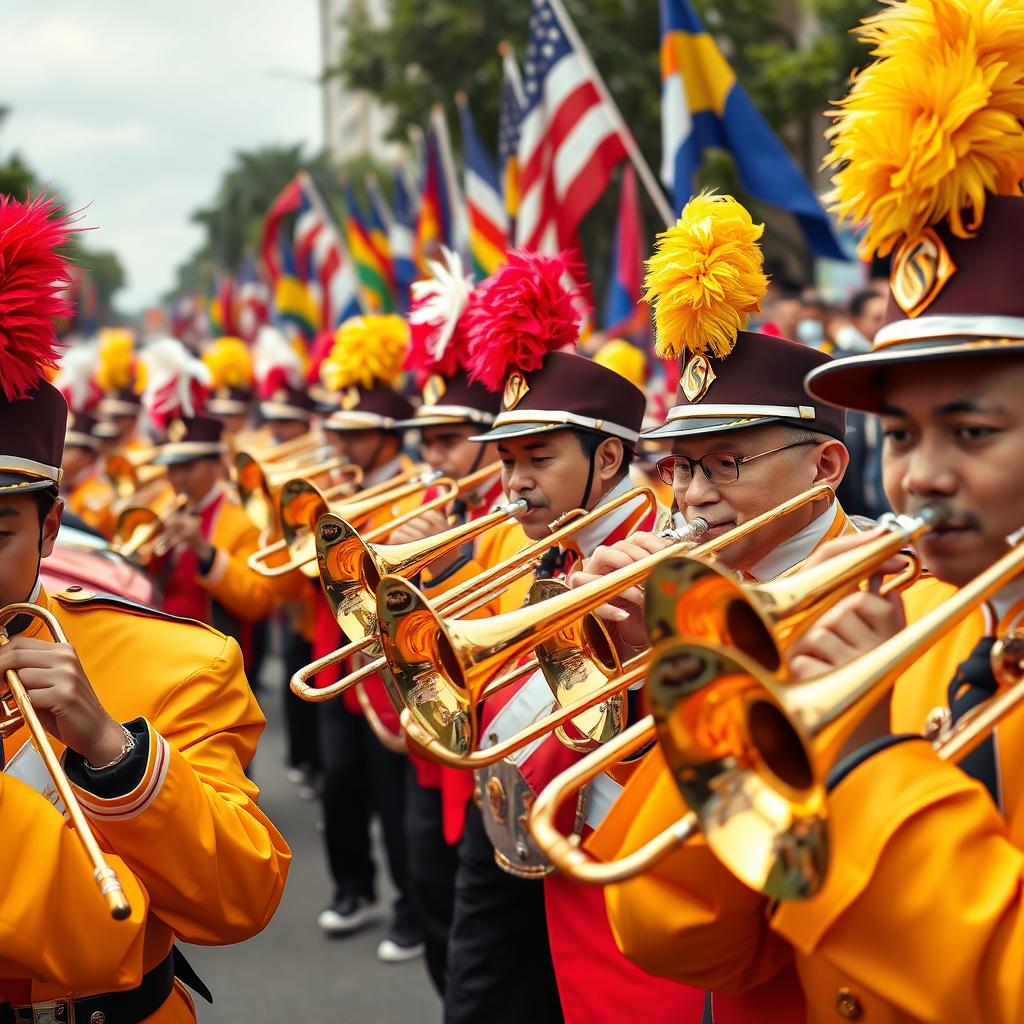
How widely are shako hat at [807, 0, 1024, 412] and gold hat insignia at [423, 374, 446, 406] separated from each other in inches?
140

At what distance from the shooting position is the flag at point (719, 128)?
6660 millimetres

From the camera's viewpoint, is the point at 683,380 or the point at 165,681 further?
the point at 683,380

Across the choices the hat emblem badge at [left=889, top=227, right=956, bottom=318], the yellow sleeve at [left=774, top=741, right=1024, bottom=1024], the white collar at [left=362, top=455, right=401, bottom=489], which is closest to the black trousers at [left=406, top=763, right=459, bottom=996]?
the white collar at [left=362, top=455, right=401, bottom=489]

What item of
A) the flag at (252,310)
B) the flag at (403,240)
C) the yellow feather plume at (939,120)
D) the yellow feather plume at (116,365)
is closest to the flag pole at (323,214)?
the flag at (403,240)

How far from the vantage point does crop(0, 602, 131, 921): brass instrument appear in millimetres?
2002

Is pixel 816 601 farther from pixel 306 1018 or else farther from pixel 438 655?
pixel 306 1018

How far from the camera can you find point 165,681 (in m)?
2.63

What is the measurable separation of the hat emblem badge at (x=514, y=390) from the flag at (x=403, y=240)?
8376 mm

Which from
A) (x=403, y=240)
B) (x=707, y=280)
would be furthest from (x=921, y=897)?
(x=403, y=240)

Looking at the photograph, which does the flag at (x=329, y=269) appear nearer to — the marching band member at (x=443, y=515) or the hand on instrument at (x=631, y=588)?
the marching band member at (x=443, y=515)

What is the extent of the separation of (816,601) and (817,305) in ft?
30.7

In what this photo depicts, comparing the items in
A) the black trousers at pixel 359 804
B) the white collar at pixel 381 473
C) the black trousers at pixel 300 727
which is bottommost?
the black trousers at pixel 300 727

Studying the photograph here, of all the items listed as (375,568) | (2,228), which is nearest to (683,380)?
(375,568)

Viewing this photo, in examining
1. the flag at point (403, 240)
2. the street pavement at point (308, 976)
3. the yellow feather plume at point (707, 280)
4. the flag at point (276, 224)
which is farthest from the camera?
the flag at point (276, 224)
